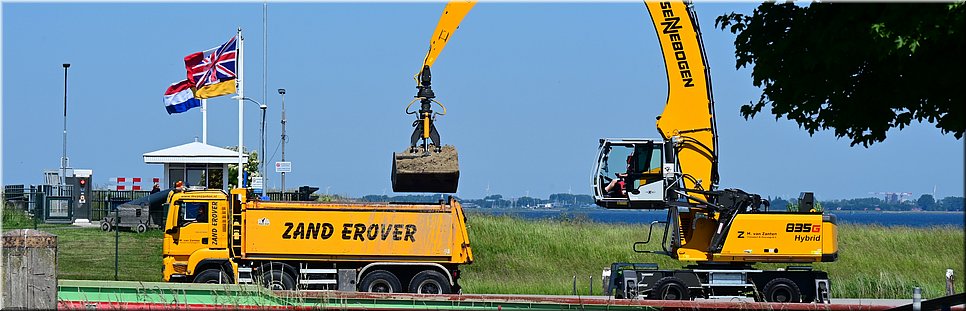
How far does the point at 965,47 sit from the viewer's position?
38.5ft

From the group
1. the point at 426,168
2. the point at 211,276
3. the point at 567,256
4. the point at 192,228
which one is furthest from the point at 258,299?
the point at 567,256

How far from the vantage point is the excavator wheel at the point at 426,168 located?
2439cm

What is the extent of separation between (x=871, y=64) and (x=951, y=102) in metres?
0.85

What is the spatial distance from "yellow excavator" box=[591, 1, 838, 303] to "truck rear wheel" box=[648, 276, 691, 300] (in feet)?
0.06

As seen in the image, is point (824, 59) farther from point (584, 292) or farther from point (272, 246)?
point (584, 292)

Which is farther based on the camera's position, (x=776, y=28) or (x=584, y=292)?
(x=584, y=292)

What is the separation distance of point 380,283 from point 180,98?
20.0m

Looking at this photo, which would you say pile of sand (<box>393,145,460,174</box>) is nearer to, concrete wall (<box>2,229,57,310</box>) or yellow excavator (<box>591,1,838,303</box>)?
yellow excavator (<box>591,1,838,303</box>)

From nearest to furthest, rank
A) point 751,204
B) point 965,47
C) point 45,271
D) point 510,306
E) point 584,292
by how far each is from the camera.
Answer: point 45,271
point 965,47
point 510,306
point 751,204
point 584,292

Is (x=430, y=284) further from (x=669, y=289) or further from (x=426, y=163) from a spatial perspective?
(x=669, y=289)

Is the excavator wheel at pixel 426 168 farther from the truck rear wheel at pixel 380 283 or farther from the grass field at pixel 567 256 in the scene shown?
the grass field at pixel 567 256

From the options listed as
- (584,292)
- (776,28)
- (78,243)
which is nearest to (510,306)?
(776,28)

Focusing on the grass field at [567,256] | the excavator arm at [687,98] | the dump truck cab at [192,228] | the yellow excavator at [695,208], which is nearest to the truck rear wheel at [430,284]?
the yellow excavator at [695,208]

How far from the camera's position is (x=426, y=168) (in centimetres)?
2438
